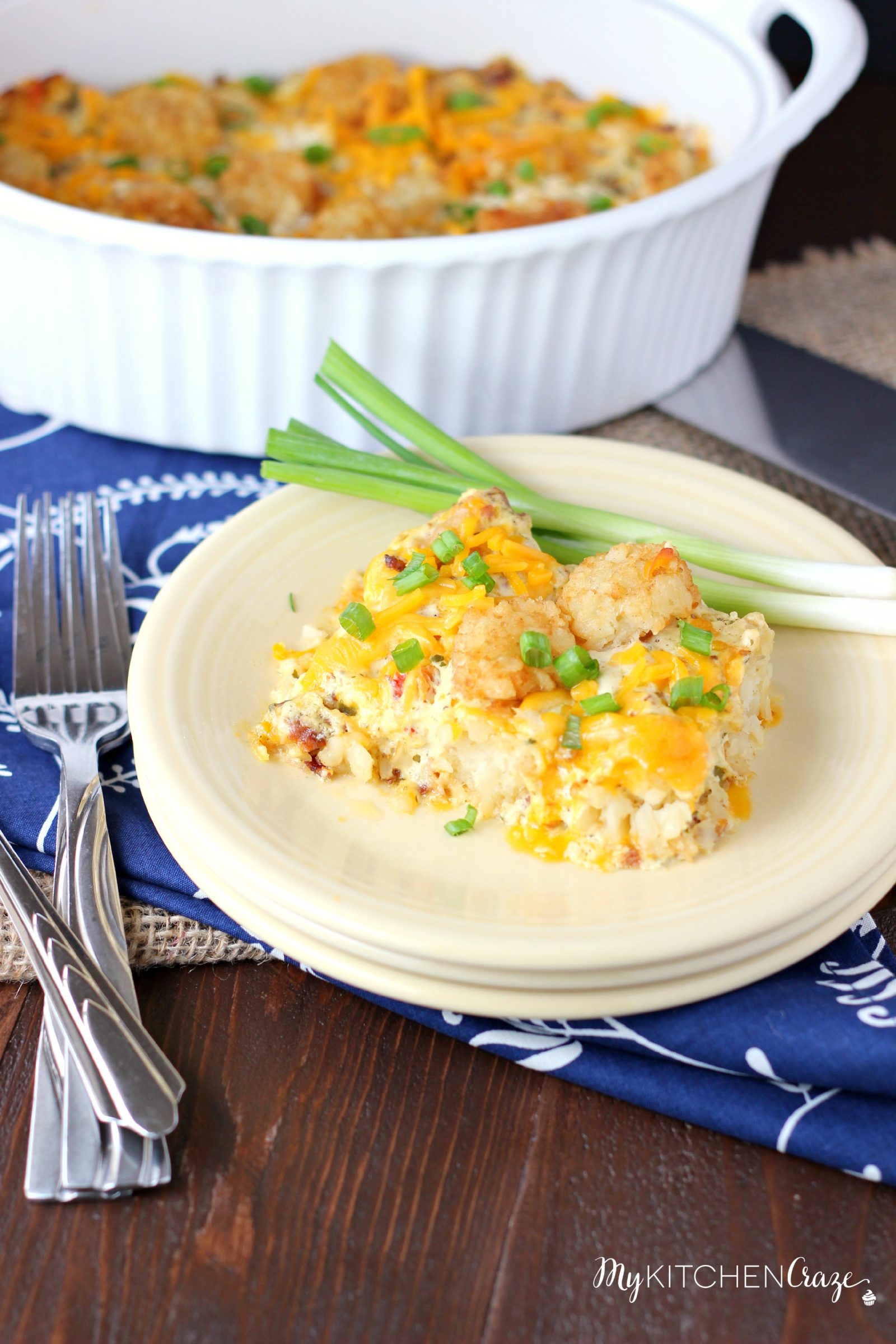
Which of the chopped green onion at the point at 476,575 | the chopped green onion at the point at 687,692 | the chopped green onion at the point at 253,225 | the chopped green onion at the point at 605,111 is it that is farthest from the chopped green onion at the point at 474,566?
the chopped green onion at the point at 605,111

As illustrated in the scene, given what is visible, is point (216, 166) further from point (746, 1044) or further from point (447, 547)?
point (746, 1044)

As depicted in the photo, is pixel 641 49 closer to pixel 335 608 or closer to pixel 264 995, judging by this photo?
pixel 335 608

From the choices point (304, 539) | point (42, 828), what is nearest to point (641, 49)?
point (304, 539)

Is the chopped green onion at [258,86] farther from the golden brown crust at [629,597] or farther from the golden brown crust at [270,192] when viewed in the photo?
the golden brown crust at [629,597]

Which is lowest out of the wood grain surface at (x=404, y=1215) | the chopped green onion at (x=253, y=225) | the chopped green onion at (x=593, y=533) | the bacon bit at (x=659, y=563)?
the wood grain surface at (x=404, y=1215)

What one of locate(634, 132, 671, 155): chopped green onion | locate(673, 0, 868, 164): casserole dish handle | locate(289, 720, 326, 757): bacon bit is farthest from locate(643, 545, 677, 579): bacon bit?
locate(634, 132, 671, 155): chopped green onion

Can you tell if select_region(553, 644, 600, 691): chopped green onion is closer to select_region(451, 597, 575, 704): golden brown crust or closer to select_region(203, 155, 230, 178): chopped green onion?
select_region(451, 597, 575, 704): golden brown crust
